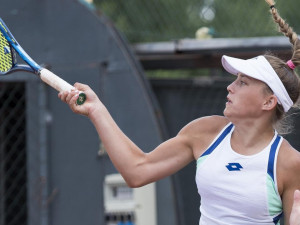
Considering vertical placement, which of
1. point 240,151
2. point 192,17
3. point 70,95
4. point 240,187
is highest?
point 192,17

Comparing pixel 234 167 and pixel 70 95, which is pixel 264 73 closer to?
pixel 234 167

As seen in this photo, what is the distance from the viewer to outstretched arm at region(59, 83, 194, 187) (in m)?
3.55

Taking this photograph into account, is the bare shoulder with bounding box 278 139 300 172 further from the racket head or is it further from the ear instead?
the racket head

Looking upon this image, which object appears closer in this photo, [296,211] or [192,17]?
[296,211]

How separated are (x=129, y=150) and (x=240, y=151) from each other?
495 mm

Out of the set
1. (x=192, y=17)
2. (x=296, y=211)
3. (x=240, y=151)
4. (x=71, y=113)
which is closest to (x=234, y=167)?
(x=240, y=151)

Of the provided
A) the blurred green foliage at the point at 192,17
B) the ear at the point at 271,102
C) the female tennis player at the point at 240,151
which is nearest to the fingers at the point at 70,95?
the female tennis player at the point at 240,151

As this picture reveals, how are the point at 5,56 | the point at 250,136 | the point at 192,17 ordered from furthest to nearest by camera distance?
the point at 192,17, the point at 5,56, the point at 250,136

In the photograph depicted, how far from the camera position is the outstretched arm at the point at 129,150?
355cm

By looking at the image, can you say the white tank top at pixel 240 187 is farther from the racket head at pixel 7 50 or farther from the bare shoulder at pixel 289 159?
the racket head at pixel 7 50

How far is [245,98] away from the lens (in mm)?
3557

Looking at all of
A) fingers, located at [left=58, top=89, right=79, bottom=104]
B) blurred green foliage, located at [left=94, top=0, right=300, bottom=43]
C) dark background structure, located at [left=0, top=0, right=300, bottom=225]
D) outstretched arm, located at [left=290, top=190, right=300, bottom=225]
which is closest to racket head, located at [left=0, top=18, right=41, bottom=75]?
fingers, located at [left=58, top=89, right=79, bottom=104]

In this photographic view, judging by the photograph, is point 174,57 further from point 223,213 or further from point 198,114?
point 223,213

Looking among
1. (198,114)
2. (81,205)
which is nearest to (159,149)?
(81,205)
